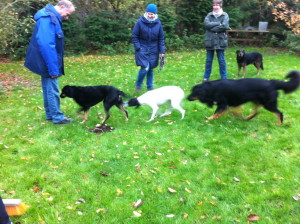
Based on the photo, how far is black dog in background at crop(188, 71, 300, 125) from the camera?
17.8 ft

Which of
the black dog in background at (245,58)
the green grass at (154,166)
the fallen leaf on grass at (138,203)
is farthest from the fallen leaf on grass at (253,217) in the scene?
the black dog in background at (245,58)

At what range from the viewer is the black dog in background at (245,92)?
17.8 ft

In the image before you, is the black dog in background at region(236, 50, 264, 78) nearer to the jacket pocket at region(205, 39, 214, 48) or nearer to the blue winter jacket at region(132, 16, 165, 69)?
the jacket pocket at region(205, 39, 214, 48)

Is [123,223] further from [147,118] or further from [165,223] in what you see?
[147,118]

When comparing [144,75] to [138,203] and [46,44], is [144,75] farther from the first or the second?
[138,203]

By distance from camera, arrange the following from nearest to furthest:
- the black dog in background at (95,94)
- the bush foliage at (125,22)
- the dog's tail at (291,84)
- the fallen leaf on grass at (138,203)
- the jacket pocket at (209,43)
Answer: the fallen leaf on grass at (138,203), the dog's tail at (291,84), the black dog in background at (95,94), the jacket pocket at (209,43), the bush foliage at (125,22)

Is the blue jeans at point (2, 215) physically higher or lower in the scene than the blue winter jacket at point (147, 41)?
lower

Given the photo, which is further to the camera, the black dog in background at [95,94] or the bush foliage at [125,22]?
the bush foliage at [125,22]

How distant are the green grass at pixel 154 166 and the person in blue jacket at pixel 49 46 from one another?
98 cm

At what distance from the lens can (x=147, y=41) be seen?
7.59m

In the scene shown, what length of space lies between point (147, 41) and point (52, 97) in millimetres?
3183

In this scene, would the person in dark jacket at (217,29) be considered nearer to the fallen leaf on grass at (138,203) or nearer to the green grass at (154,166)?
the green grass at (154,166)

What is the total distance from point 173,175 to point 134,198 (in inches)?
31.0

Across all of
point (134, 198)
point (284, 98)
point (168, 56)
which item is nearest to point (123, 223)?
point (134, 198)
